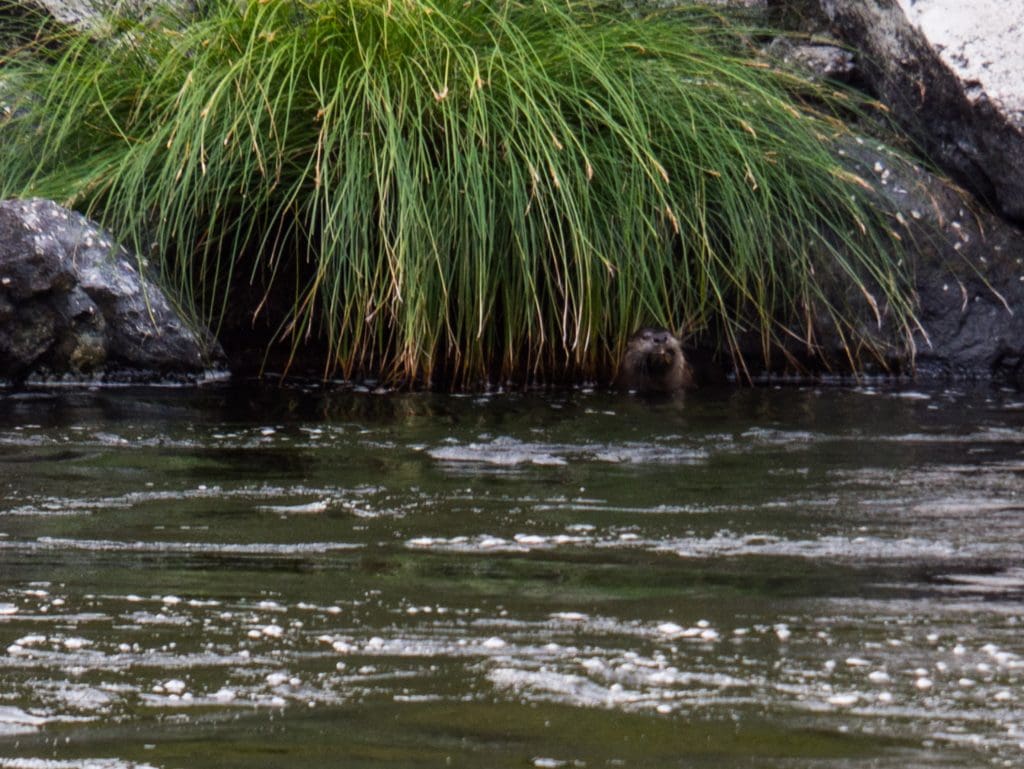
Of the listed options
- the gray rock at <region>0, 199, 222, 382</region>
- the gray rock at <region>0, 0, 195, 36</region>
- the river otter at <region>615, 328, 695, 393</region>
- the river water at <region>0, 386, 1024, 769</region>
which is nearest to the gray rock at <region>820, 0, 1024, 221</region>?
the river otter at <region>615, 328, 695, 393</region>

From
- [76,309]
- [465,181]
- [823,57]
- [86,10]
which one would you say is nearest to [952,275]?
[823,57]

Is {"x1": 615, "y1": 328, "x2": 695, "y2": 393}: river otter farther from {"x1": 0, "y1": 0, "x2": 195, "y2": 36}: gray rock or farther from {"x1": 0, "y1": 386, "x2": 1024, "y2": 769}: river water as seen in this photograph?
{"x1": 0, "y1": 0, "x2": 195, "y2": 36}: gray rock

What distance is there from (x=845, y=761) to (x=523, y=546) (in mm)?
1593

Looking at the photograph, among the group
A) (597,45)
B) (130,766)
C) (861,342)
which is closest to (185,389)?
(597,45)

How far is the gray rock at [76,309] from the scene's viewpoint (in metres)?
6.66

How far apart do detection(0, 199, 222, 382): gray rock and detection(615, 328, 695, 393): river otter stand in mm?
1840

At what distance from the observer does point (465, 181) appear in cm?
652

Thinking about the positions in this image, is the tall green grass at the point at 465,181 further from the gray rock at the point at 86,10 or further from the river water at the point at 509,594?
the river water at the point at 509,594

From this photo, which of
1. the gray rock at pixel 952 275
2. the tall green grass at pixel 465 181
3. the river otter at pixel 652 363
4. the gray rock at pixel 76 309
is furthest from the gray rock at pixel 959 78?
the gray rock at pixel 76 309

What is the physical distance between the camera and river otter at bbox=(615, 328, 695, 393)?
664cm

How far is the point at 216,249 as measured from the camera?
24.1 feet

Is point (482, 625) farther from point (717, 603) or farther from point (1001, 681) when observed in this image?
point (1001, 681)

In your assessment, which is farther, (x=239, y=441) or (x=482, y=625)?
(x=239, y=441)

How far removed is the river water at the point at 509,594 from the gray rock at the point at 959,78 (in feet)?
8.21
